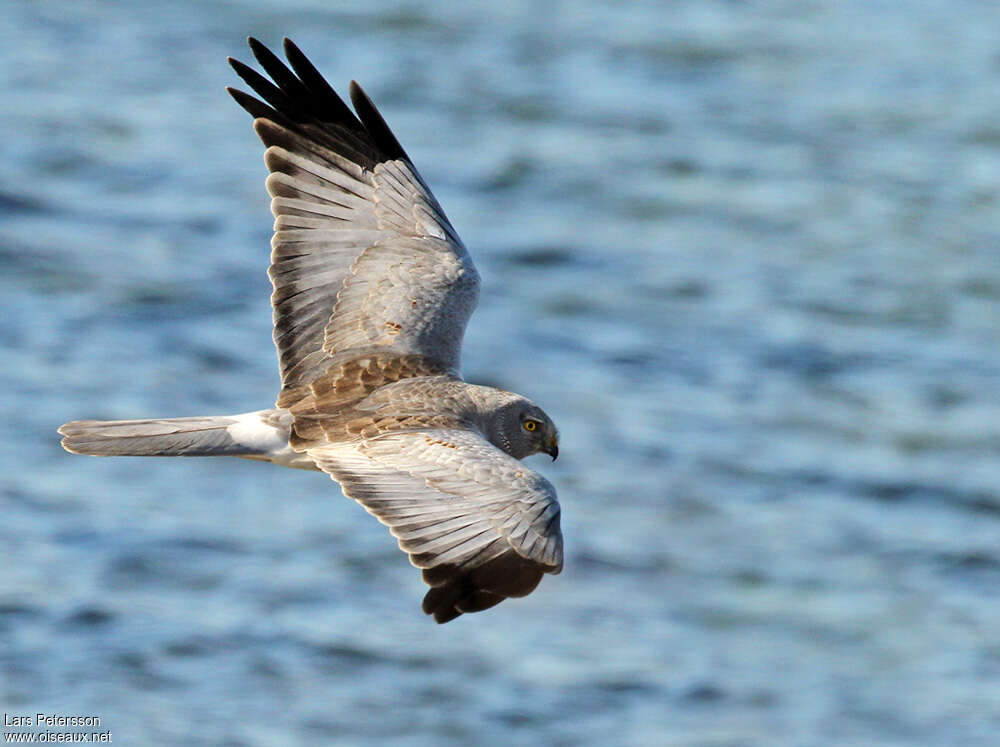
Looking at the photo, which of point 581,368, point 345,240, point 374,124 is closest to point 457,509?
point 345,240

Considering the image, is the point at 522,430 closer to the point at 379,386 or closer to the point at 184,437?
the point at 379,386

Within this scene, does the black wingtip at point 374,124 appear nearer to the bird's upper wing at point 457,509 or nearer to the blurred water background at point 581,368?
the bird's upper wing at point 457,509

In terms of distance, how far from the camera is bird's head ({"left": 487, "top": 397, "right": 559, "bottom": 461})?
830cm

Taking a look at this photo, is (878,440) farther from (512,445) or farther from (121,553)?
(512,445)

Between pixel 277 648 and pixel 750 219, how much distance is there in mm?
8560

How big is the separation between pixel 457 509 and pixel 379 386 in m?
1.32

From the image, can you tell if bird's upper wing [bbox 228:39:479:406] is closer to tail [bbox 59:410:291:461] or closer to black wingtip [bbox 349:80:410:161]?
black wingtip [bbox 349:80:410:161]

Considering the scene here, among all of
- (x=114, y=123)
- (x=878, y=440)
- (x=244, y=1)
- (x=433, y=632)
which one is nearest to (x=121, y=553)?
(x=433, y=632)

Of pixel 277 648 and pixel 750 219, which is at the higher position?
pixel 750 219

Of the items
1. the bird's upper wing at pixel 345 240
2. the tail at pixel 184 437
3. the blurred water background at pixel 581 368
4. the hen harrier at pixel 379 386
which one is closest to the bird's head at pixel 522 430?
the hen harrier at pixel 379 386

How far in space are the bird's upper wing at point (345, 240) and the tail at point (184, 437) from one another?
329mm

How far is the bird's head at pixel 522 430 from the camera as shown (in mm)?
8305

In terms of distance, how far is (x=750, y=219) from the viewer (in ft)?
62.6

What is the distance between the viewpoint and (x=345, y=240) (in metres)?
8.94
